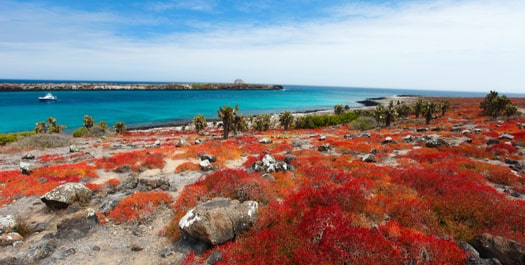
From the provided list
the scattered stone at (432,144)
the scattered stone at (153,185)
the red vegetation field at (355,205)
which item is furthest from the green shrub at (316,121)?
the scattered stone at (153,185)

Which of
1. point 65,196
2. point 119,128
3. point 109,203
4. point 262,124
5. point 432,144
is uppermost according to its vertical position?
point 432,144

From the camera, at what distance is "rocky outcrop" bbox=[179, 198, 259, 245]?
8086 millimetres

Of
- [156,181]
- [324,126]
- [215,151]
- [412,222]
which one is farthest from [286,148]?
[324,126]

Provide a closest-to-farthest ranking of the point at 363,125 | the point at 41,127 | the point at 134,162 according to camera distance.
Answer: the point at 134,162, the point at 41,127, the point at 363,125

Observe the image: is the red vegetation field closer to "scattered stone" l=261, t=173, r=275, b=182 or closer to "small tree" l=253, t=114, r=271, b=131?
"scattered stone" l=261, t=173, r=275, b=182

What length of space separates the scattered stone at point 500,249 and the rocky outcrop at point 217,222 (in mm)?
7067

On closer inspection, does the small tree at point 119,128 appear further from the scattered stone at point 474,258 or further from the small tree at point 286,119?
the scattered stone at point 474,258

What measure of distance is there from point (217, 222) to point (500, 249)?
8.34m

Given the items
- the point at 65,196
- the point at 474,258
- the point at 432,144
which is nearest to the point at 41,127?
the point at 65,196

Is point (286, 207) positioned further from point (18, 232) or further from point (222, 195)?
point (18, 232)

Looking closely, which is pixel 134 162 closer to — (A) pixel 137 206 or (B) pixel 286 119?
(A) pixel 137 206

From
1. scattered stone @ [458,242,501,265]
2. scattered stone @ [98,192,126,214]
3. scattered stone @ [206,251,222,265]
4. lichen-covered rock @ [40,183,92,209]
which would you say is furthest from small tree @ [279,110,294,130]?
scattered stone @ [206,251,222,265]

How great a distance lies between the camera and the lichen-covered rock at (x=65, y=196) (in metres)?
Answer: 11.5

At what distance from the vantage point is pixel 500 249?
6.65 meters
